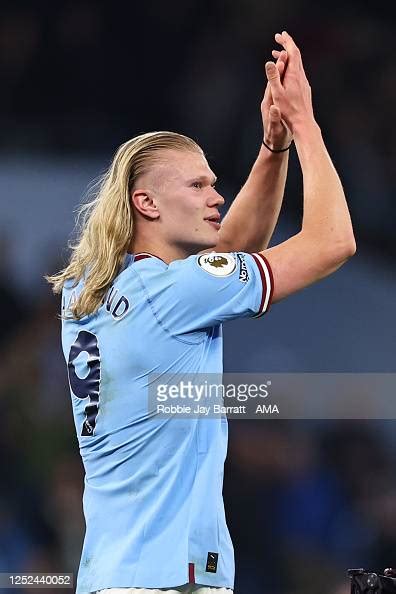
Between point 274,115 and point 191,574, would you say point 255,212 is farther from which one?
point 191,574

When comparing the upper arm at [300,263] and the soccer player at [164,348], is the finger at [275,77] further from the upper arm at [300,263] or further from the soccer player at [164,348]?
the upper arm at [300,263]

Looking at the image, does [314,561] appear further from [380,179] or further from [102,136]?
[102,136]

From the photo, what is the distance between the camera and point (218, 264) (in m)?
2.02

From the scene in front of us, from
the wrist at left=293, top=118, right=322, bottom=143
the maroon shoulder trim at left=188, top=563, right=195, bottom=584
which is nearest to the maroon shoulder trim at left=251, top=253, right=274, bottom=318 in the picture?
the wrist at left=293, top=118, right=322, bottom=143

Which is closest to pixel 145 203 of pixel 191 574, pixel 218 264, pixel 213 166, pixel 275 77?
pixel 218 264

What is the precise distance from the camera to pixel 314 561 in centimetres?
347

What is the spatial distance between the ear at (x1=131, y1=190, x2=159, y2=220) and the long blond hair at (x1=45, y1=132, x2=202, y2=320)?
0.5 inches

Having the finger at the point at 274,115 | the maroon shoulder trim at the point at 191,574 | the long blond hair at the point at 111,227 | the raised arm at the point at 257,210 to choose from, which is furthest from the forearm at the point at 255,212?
the maroon shoulder trim at the point at 191,574

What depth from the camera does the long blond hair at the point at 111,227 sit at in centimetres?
209

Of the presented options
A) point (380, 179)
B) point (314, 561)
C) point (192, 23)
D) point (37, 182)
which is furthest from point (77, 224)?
point (314, 561)

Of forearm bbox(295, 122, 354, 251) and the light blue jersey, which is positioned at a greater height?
forearm bbox(295, 122, 354, 251)

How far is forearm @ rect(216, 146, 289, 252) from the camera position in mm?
2545

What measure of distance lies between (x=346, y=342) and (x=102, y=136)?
1.10 meters

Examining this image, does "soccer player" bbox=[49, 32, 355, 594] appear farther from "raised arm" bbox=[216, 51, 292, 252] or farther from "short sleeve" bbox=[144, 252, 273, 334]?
"raised arm" bbox=[216, 51, 292, 252]
